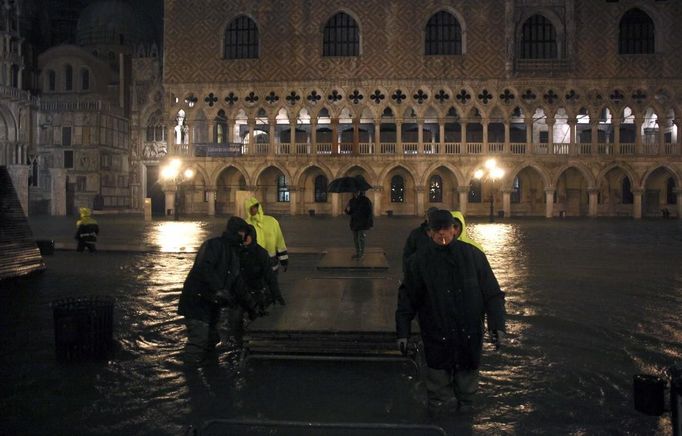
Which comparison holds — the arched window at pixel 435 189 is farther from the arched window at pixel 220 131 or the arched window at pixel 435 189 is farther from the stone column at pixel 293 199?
the arched window at pixel 220 131

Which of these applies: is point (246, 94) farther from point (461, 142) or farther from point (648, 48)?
point (648, 48)

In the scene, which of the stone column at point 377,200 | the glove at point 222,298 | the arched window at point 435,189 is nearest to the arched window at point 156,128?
the stone column at point 377,200

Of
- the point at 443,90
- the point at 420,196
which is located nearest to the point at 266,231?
the point at 420,196

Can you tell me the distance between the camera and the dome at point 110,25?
48844 mm

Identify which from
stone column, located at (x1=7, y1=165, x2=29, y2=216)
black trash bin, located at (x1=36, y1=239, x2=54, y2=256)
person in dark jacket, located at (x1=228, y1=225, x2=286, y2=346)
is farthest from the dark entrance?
person in dark jacket, located at (x1=228, y1=225, x2=286, y2=346)

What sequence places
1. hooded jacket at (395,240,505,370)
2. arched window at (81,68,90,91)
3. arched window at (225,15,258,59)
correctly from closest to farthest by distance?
1. hooded jacket at (395,240,505,370)
2. arched window at (225,15,258,59)
3. arched window at (81,68,90,91)

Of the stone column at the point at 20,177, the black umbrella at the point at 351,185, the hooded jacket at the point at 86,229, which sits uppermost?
the stone column at the point at 20,177

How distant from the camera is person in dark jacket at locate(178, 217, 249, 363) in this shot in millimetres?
5086

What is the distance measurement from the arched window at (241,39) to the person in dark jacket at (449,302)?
3662 centimetres

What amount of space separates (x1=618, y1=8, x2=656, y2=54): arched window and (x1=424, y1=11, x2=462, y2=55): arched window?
34.4 feet

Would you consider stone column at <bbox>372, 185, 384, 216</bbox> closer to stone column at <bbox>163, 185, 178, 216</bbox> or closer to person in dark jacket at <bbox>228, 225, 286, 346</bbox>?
stone column at <bbox>163, 185, 178, 216</bbox>

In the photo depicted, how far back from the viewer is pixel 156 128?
1737 inches

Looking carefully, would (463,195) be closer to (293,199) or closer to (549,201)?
(549,201)

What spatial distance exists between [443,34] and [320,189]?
13.3m
